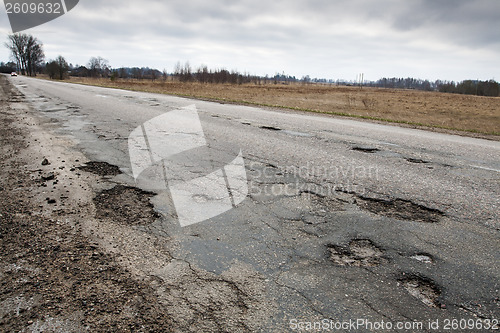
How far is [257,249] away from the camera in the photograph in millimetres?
2408

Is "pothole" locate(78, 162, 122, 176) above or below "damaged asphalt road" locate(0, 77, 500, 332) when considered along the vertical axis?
above

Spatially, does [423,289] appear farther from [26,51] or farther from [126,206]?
[26,51]

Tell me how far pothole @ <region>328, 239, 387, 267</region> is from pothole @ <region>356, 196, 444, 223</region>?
0.70 metres

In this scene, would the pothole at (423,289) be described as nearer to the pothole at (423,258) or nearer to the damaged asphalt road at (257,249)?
the damaged asphalt road at (257,249)

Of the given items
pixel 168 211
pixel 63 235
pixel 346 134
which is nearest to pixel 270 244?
pixel 168 211

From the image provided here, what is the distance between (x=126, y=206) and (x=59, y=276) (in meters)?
1.21

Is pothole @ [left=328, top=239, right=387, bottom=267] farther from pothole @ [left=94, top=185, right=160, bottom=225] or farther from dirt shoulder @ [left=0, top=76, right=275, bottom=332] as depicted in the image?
pothole @ [left=94, top=185, right=160, bottom=225]

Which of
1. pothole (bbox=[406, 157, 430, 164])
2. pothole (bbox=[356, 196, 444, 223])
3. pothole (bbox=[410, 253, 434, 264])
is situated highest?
pothole (bbox=[406, 157, 430, 164])

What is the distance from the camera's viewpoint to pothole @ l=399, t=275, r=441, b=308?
188 centimetres

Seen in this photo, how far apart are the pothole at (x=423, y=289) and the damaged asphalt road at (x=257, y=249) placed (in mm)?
11

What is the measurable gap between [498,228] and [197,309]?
9.22 feet

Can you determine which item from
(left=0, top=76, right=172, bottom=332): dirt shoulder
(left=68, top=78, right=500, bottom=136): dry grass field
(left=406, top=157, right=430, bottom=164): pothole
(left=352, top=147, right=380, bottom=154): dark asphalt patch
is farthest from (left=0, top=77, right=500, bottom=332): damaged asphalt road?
(left=68, top=78, right=500, bottom=136): dry grass field

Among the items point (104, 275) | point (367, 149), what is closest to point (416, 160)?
point (367, 149)

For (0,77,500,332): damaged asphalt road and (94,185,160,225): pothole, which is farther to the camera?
(94,185,160,225): pothole
